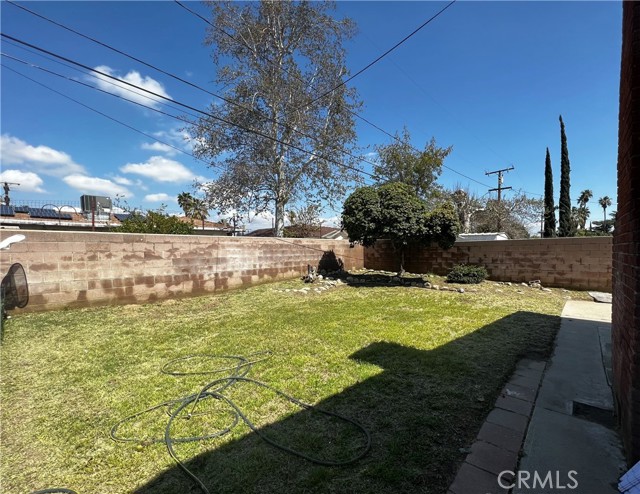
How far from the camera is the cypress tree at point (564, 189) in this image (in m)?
21.1

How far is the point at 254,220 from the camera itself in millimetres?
15570

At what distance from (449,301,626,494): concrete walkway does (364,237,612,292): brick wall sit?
711cm

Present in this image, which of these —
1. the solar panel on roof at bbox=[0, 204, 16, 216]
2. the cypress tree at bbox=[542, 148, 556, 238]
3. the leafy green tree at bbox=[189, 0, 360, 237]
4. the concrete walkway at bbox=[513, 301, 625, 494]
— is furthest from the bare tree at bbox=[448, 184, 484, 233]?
the solar panel on roof at bbox=[0, 204, 16, 216]

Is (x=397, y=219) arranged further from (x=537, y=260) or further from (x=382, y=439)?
(x=382, y=439)

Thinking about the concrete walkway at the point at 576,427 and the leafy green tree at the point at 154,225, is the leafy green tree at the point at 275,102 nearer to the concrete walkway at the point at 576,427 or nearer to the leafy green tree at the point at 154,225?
the leafy green tree at the point at 154,225

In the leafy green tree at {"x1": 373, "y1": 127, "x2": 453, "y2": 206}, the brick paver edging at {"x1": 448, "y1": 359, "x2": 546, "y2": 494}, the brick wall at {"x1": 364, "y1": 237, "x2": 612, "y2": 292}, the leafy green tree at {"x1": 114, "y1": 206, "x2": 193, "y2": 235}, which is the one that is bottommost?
the brick paver edging at {"x1": 448, "y1": 359, "x2": 546, "y2": 494}

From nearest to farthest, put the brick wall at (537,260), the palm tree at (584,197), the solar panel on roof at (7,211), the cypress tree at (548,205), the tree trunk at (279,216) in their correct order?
the brick wall at (537,260)
the tree trunk at (279,216)
the solar panel on roof at (7,211)
the cypress tree at (548,205)
the palm tree at (584,197)

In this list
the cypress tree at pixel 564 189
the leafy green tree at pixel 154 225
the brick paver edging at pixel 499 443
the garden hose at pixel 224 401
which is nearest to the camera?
the brick paver edging at pixel 499 443

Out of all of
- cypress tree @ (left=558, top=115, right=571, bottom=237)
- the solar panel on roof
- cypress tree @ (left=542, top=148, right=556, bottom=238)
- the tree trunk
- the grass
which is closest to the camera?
Answer: the grass

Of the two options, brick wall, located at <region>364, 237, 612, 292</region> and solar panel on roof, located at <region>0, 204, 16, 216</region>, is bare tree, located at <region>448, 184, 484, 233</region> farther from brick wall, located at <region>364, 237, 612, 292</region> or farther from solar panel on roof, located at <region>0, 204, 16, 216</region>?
solar panel on roof, located at <region>0, 204, 16, 216</region>

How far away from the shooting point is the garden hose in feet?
6.75

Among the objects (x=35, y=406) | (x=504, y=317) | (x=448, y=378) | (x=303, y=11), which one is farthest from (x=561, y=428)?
(x=303, y=11)

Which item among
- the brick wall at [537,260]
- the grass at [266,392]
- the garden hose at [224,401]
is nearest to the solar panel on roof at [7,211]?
the grass at [266,392]

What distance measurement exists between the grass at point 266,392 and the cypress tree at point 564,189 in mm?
20026
